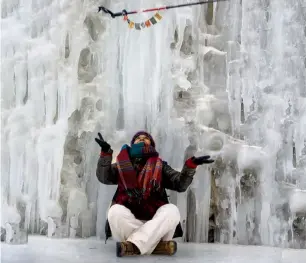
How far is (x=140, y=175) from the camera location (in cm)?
264

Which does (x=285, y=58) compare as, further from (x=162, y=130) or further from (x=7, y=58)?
(x=7, y=58)

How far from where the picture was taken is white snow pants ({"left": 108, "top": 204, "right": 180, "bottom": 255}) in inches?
96.0

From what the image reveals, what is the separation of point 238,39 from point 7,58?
55.9 inches

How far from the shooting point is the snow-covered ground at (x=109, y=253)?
2.46 meters

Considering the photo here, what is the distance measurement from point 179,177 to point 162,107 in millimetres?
565

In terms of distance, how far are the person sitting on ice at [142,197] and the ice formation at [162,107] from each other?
34 centimetres

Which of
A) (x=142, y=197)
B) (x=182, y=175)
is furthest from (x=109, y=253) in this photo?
(x=182, y=175)

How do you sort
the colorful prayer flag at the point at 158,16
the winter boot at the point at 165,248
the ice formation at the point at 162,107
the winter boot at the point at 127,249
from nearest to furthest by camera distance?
the winter boot at the point at 127,249 → the winter boot at the point at 165,248 → the ice formation at the point at 162,107 → the colorful prayer flag at the point at 158,16

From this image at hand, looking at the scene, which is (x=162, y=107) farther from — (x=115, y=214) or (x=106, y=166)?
(x=115, y=214)

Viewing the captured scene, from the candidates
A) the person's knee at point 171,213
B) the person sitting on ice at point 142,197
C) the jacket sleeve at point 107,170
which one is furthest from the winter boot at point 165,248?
the jacket sleeve at point 107,170

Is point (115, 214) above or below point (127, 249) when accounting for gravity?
above

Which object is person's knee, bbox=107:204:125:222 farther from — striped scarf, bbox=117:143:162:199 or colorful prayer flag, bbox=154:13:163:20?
colorful prayer flag, bbox=154:13:163:20

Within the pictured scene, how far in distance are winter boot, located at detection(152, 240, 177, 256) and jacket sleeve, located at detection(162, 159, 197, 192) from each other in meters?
0.31

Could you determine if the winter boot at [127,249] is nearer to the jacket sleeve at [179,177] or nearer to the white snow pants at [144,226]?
the white snow pants at [144,226]
